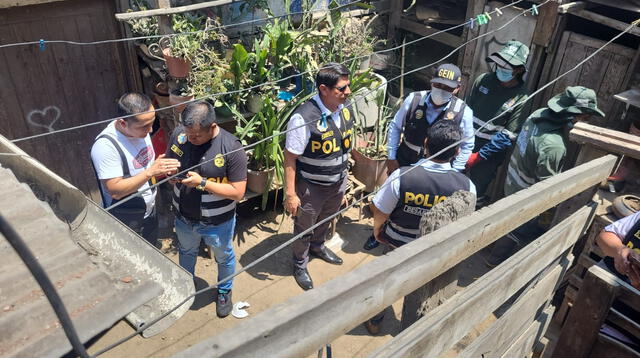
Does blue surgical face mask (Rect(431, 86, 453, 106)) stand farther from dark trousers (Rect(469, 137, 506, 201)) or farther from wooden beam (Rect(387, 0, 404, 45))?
wooden beam (Rect(387, 0, 404, 45))

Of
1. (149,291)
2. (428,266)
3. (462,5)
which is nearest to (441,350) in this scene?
(428,266)

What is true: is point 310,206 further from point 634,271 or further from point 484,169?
point 634,271

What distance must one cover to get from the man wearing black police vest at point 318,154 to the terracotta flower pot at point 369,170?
789mm

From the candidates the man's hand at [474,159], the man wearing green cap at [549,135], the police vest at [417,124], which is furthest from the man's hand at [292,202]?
the man wearing green cap at [549,135]

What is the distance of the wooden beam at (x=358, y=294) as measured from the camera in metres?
1.06

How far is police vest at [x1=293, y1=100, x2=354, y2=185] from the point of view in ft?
11.9

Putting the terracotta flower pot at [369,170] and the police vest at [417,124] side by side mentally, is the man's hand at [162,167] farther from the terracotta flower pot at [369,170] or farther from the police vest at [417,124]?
the terracotta flower pot at [369,170]

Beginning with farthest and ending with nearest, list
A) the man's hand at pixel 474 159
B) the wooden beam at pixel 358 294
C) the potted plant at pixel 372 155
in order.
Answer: the potted plant at pixel 372 155, the man's hand at pixel 474 159, the wooden beam at pixel 358 294

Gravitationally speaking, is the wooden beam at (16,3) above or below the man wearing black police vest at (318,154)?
above

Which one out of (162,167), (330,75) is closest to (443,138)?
(330,75)

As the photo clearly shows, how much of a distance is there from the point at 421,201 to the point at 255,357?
2.05 m

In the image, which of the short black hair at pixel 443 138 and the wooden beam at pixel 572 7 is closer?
the short black hair at pixel 443 138

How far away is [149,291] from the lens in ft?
4.29

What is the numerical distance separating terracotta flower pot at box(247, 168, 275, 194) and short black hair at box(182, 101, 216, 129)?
4.72ft
